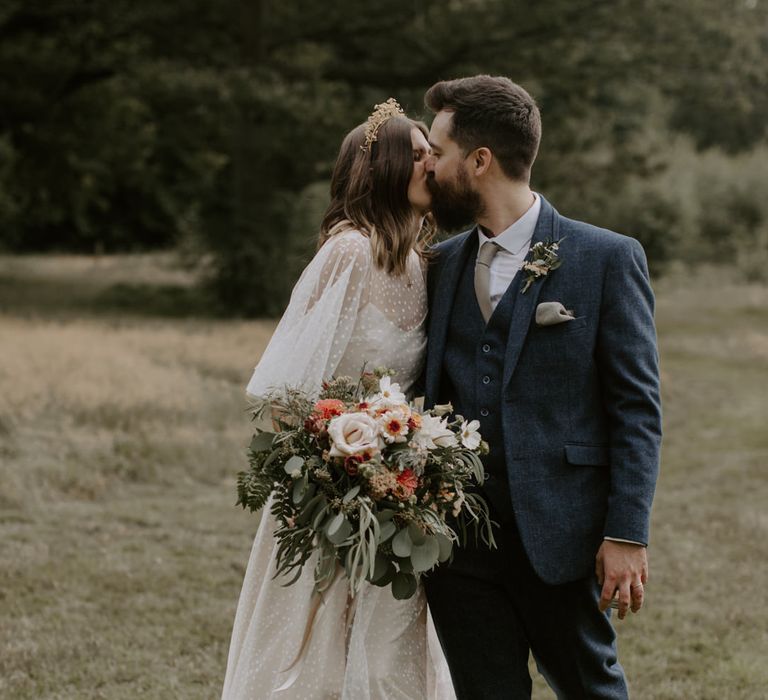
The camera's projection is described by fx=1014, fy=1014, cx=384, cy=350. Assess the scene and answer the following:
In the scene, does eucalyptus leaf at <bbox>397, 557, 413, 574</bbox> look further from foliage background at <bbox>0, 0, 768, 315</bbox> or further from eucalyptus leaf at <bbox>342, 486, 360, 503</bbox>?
foliage background at <bbox>0, 0, 768, 315</bbox>

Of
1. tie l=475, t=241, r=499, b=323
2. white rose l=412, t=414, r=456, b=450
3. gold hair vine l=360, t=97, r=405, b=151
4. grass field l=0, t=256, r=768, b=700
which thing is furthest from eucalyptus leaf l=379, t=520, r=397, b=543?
grass field l=0, t=256, r=768, b=700

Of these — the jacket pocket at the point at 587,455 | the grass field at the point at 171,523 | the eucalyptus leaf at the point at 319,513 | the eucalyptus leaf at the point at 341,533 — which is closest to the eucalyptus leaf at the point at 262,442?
the eucalyptus leaf at the point at 319,513

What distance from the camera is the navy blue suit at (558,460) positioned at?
2.71 metres

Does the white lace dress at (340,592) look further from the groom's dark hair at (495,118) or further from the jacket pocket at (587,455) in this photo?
the jacket pocket at (587,455)

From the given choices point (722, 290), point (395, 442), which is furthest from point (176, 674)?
point (722, 290)

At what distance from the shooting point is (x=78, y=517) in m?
6.69

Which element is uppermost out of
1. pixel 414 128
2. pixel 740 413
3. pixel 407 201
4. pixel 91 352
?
pixel 414 128

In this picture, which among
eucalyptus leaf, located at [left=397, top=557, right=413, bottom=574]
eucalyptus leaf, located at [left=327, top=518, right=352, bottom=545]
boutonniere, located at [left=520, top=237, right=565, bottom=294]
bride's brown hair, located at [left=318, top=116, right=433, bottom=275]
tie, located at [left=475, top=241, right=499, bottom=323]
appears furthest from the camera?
bride's brown hair, located at [left=318, top=116, right=433, bottom=275]

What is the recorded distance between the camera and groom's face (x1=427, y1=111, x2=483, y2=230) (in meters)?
2.98

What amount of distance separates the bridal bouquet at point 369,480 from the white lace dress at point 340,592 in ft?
1.12

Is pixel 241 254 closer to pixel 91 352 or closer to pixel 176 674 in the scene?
pixel 91 352

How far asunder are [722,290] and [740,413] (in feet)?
51.7

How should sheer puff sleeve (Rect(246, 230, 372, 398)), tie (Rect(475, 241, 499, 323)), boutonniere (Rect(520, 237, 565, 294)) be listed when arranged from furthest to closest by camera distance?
sheer puff sleeve (Rect(246, 230, 372, 398)) < tie (Rect(475, 241, 499, 323)) < boutonniere (Rect(520, 237, 565, 294))

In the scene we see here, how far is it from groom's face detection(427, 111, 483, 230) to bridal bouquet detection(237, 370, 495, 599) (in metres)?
0.61
